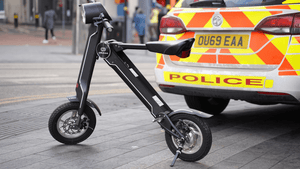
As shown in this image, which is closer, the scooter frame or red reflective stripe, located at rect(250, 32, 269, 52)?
the scooter frame

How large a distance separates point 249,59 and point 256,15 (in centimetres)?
43

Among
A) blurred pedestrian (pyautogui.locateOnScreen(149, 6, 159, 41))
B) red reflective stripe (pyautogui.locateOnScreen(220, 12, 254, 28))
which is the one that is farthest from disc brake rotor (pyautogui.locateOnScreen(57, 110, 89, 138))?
blurred pedestrian (pyautogui.locateOnScreen(149, 6, 159, 41))

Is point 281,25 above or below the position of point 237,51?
above

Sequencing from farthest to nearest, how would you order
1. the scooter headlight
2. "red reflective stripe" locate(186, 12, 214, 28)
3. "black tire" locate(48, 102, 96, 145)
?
"red reflective stripe" locate(186, 12, 214, 28) < "black tire" locate(48, 102, 96, 145) < the scooter headlight

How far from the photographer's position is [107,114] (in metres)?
5.91

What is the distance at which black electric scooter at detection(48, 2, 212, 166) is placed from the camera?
3695 millimetres

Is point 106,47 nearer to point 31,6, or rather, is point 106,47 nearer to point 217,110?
point 217,110

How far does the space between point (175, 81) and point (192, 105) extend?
1070 millimetres

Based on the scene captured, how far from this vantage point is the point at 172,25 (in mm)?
4883

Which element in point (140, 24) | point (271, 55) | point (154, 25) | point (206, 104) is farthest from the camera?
point (154, 25)

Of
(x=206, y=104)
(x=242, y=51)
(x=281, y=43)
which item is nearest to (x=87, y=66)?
(x=242, y=51)

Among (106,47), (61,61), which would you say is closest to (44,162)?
(106,47)

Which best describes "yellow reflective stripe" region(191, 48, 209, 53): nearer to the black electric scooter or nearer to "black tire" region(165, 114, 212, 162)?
the black electric scooter

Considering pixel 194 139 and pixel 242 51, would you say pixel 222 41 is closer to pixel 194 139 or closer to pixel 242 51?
pixel 242 51
